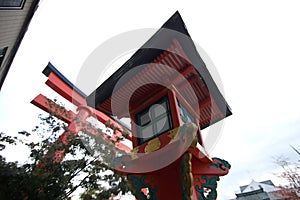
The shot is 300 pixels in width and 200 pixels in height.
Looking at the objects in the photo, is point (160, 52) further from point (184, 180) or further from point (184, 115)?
point (184, 180)

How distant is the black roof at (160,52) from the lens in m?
3.76

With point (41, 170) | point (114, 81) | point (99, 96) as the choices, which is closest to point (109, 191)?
point (41, 170)

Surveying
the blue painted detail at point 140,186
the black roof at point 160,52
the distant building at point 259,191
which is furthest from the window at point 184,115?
the distant building at point 259,191

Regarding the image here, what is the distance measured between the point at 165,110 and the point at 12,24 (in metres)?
5.81

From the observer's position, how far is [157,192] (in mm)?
4008

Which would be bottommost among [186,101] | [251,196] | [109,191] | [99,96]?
[251,196]

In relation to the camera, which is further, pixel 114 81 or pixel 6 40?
pixel 6 40

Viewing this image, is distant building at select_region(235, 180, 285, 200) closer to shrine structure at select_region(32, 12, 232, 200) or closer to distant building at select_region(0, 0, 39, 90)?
shrine structure at select_region(32, 12, 232, 200)

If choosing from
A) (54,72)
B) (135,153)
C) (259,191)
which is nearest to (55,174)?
(135,153)

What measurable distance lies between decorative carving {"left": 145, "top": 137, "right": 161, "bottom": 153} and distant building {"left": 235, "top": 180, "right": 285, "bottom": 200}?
927 inches

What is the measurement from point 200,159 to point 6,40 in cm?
705

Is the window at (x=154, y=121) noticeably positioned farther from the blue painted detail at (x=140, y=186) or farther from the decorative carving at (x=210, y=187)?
the decorative carving at (x=210, y=187)

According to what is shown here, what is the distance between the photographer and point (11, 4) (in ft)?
17.6

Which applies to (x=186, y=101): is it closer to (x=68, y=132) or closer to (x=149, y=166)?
(x=149, y=166)
